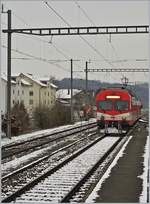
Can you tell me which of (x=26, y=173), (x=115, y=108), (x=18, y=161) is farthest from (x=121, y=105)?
(x=26, y=173)

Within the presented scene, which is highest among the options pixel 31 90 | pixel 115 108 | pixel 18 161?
pixel 31 90

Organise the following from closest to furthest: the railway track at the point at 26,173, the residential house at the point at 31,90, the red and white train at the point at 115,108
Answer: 1. the railway track at the point at 26,173
2. the red and white train at the point at 115,108
3. the residential house at the point at 31,90

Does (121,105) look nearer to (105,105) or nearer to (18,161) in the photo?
(105,105)

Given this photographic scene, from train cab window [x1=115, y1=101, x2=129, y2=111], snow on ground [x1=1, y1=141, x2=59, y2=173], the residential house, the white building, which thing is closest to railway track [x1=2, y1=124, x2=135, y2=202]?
snow on ground [x1=1, y1=141, x2=59, y2=173]

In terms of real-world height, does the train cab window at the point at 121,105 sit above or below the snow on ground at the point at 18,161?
above

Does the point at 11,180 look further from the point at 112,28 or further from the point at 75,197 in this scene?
the point at 112,28

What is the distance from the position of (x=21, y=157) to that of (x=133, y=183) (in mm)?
6028

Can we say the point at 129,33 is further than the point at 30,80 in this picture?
No

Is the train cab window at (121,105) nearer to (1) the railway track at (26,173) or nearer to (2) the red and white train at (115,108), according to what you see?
(2) the red and white train at (115,108)

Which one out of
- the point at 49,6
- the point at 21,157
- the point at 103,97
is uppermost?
the point at 49,6

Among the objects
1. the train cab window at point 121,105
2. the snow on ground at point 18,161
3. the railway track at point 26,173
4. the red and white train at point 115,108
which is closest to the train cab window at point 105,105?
the red and white train at point 115,108

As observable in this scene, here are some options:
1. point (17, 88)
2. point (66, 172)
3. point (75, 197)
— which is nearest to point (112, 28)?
point (66, 172)

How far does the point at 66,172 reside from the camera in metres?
11.5

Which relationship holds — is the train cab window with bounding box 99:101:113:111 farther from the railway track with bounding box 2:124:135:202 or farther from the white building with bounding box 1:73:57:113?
the white building with bounding box 1:73:57:113
